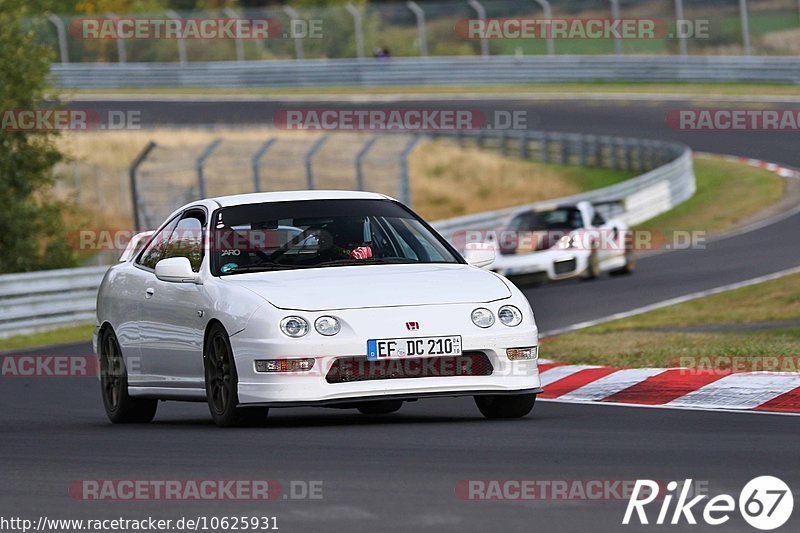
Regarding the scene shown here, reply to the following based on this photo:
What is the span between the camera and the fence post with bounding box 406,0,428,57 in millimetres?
52656

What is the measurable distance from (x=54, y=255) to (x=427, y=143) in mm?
19740

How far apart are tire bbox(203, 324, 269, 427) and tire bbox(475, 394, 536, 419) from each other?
1.29m

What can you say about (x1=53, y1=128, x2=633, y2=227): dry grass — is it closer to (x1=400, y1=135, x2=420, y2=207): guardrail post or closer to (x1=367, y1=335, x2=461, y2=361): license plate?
(x1=400, y1=135, x2=420, y2=207): guardrail post

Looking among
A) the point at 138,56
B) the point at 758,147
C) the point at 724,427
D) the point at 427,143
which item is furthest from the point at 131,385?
the point at 138,56

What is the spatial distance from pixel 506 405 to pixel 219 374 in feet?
5.44

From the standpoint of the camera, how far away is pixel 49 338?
2114 centimetres

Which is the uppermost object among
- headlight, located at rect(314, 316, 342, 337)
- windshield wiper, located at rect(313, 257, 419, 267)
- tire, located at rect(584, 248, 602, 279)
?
windshield wiper, located at rect(313, 257, 419, 267)

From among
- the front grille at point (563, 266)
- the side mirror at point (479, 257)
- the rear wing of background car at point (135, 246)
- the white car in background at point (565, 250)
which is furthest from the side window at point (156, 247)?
the front grille at point (563, 266)

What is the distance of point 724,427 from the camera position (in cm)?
880

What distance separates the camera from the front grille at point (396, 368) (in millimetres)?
9062

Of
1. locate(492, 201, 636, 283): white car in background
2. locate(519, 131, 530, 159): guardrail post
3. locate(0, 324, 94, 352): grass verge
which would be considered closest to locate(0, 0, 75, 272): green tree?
locate(0, 324, 94, 352): grass verge

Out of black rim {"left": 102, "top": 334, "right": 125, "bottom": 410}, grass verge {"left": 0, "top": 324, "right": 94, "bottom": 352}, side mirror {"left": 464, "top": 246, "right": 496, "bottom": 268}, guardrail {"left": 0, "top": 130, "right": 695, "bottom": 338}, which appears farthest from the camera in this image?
guardrail {"left": 0, "top": 130, "right": 695, "bottom": 338}

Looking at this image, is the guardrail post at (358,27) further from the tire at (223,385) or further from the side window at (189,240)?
the tire at (223,385)

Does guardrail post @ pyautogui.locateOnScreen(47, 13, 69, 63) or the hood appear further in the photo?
guardrail post @ pyautogui.locateOnScreen(47, 13, 69, 63)
